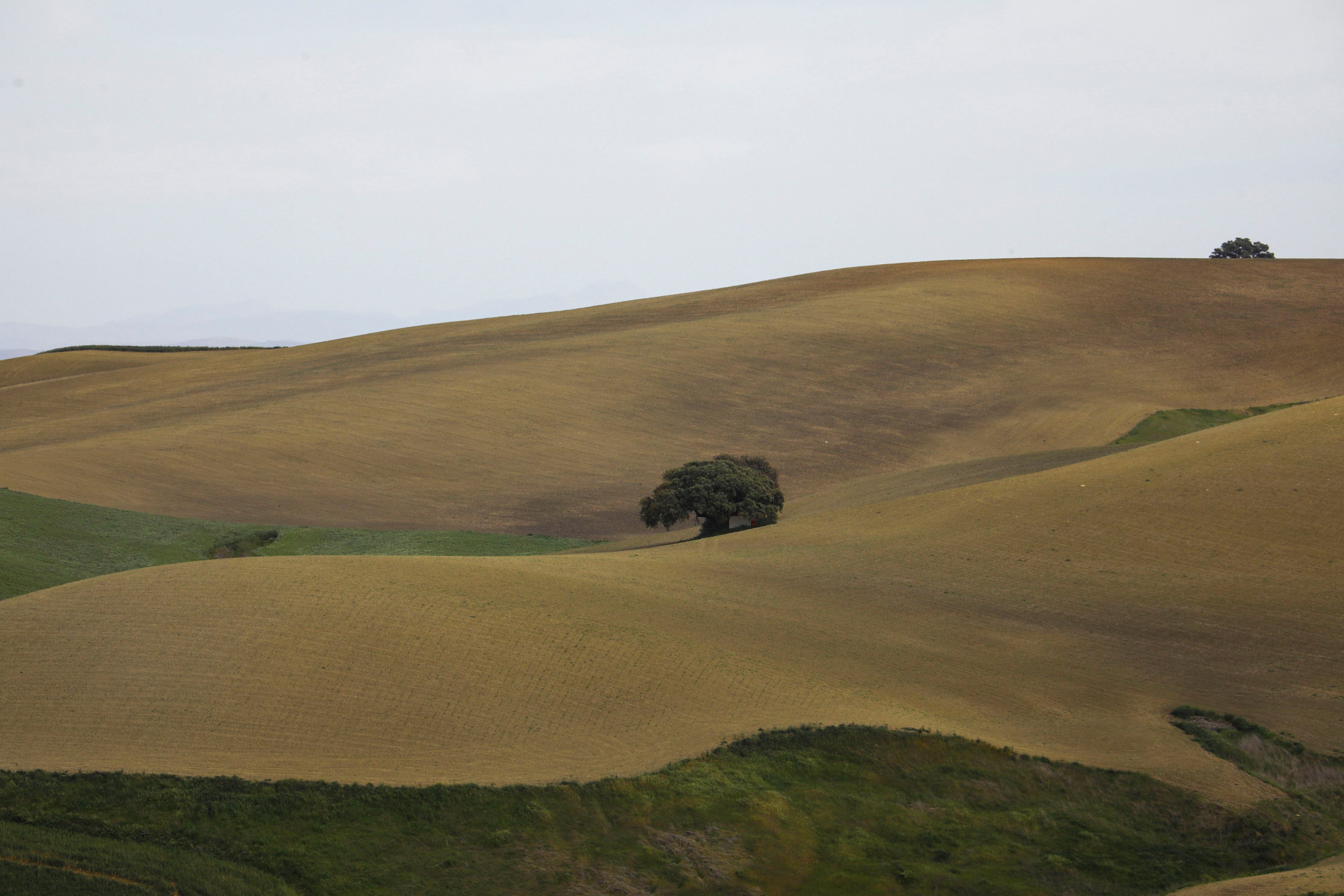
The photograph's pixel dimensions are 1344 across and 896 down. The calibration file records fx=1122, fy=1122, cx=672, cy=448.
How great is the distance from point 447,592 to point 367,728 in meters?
4.51

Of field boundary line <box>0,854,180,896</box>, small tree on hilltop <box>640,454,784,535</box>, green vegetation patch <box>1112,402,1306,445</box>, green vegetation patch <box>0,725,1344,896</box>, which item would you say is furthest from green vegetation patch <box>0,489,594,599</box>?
green vegetation patch <box>1112,402,1306,445</box>

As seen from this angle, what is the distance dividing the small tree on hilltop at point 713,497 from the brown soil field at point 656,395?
560 cm

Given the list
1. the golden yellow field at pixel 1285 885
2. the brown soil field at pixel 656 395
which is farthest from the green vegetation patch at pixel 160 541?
the golden yellow field at pixel 1285 885

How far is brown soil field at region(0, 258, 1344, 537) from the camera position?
1674 inches

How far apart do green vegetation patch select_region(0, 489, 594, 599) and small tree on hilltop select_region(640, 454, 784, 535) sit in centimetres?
417

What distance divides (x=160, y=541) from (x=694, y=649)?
A: 2173 centimetres

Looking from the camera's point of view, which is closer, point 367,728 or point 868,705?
point 367,728

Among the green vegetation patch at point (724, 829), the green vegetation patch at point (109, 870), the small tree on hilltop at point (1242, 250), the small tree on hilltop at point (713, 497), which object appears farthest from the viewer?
the small tree on hilltop at point (1242, 250)

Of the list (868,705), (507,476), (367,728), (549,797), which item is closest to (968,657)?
(868,705)

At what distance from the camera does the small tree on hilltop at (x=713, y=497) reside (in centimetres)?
3406

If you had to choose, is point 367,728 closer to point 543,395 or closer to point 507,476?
point 507,476

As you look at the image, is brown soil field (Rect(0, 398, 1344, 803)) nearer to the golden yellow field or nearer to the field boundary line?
the field boundary line

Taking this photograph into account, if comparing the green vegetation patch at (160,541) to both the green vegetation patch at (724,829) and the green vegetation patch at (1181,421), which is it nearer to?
the green vegetation patch at (724,829)

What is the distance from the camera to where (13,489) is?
36781 mm
